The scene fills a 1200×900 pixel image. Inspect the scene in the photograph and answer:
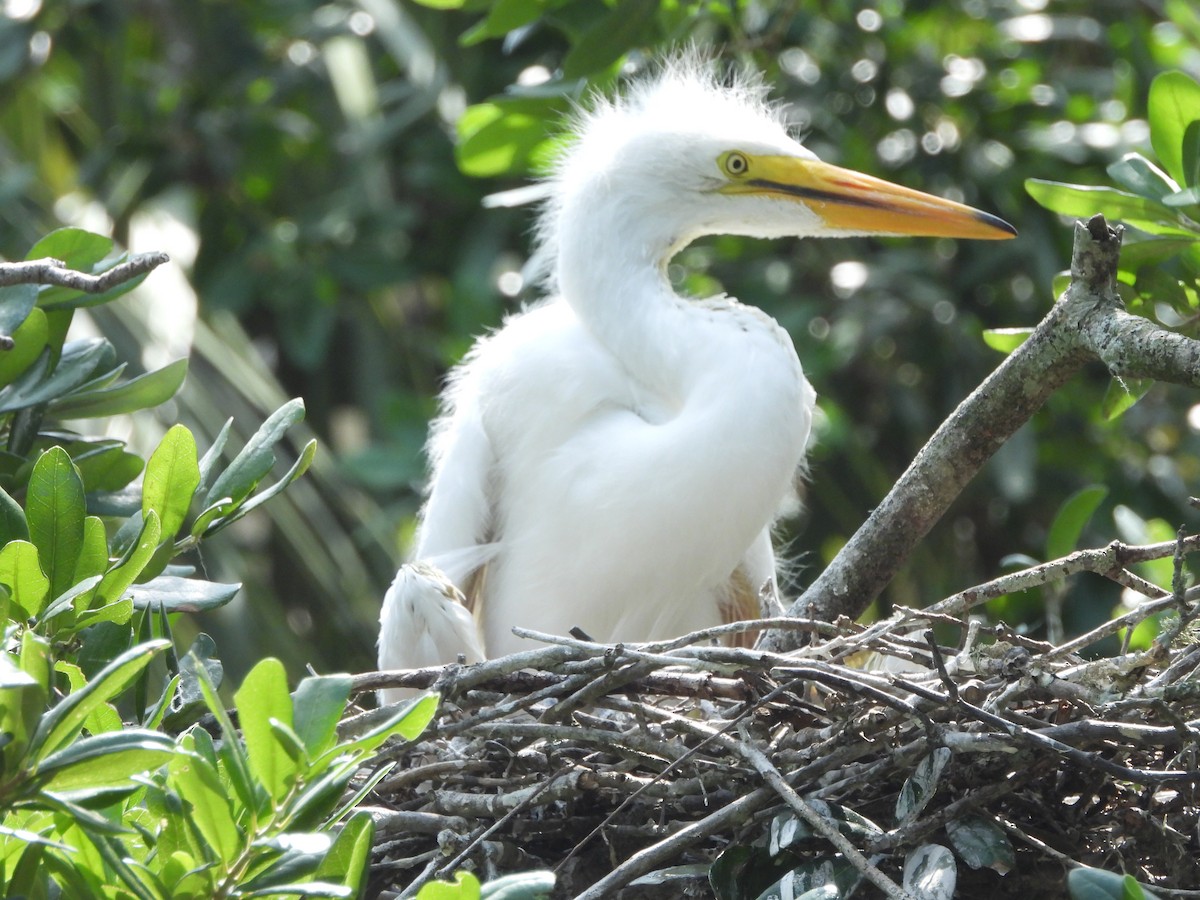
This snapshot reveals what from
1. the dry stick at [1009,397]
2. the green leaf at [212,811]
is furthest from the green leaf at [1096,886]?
the green leaf at [212,811]

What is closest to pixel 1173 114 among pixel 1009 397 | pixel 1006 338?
pixel 1006 338

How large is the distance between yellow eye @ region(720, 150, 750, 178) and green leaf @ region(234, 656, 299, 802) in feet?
5.91

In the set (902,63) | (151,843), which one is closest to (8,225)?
(902,63)

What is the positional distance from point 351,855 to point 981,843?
2.26 ft

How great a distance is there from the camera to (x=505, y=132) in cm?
307

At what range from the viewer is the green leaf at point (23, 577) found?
1.40 m

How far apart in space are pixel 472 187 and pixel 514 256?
0.25 meters

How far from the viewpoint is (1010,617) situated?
333 centimetres

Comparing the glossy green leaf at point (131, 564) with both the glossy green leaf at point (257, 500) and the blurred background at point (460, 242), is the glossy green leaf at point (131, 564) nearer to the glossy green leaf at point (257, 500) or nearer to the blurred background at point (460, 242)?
the glossy green leaf at point (257, 500)

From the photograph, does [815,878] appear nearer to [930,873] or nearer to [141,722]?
[930,873]

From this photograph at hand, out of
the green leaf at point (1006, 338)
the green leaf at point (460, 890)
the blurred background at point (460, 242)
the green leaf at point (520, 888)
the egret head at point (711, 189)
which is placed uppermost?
the green leaf at point (460, 890)

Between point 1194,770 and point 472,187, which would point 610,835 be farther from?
point 472,187

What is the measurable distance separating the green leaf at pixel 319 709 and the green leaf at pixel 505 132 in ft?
6.26

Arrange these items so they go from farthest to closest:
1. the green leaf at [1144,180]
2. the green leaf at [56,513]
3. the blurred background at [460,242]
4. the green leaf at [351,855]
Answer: the blurred background at [460,242] < the green leaf at [1144,180] < the green leaf at [56,513] < the green leaf at [351,855]
